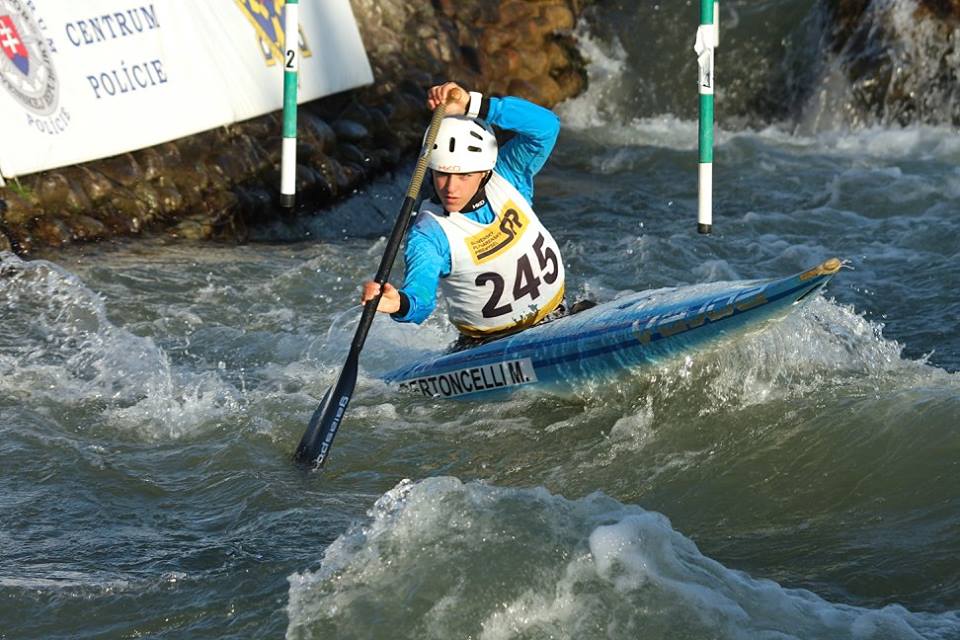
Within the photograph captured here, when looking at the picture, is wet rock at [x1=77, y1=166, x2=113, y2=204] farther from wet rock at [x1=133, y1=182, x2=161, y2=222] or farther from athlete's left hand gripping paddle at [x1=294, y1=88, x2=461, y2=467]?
athlete's left hand gripping paddle at [x1=294, y1=88, x2=461, y2=467]

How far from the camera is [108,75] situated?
9.11m

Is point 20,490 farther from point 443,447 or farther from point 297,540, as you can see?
point 443,447

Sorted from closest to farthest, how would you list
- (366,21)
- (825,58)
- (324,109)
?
1. (324,109)
2. (366,21)
3. (825,58)

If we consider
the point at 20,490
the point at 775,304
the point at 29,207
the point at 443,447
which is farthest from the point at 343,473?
the point at 29,207

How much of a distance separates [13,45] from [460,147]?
161 inches

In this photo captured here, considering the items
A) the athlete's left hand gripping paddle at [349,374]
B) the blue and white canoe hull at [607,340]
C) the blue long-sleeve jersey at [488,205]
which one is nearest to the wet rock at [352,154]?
the blue and white canoe hull at [607,340]

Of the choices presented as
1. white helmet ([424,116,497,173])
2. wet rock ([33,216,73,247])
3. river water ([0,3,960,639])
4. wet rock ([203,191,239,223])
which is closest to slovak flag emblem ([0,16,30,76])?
wet rock ([33,216,73,247])

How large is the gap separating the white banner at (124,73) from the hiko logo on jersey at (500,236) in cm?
403

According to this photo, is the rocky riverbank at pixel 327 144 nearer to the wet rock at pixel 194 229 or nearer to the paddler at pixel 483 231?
the wet rock at pixel 194 229

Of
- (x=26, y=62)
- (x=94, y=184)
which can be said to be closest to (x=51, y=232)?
(x=94, y=184)

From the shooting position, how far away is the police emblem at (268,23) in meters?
10.1

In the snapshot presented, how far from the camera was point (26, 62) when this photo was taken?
28.7ft

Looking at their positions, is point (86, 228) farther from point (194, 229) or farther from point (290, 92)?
point (290, 92)

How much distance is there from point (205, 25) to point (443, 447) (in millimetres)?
4908
